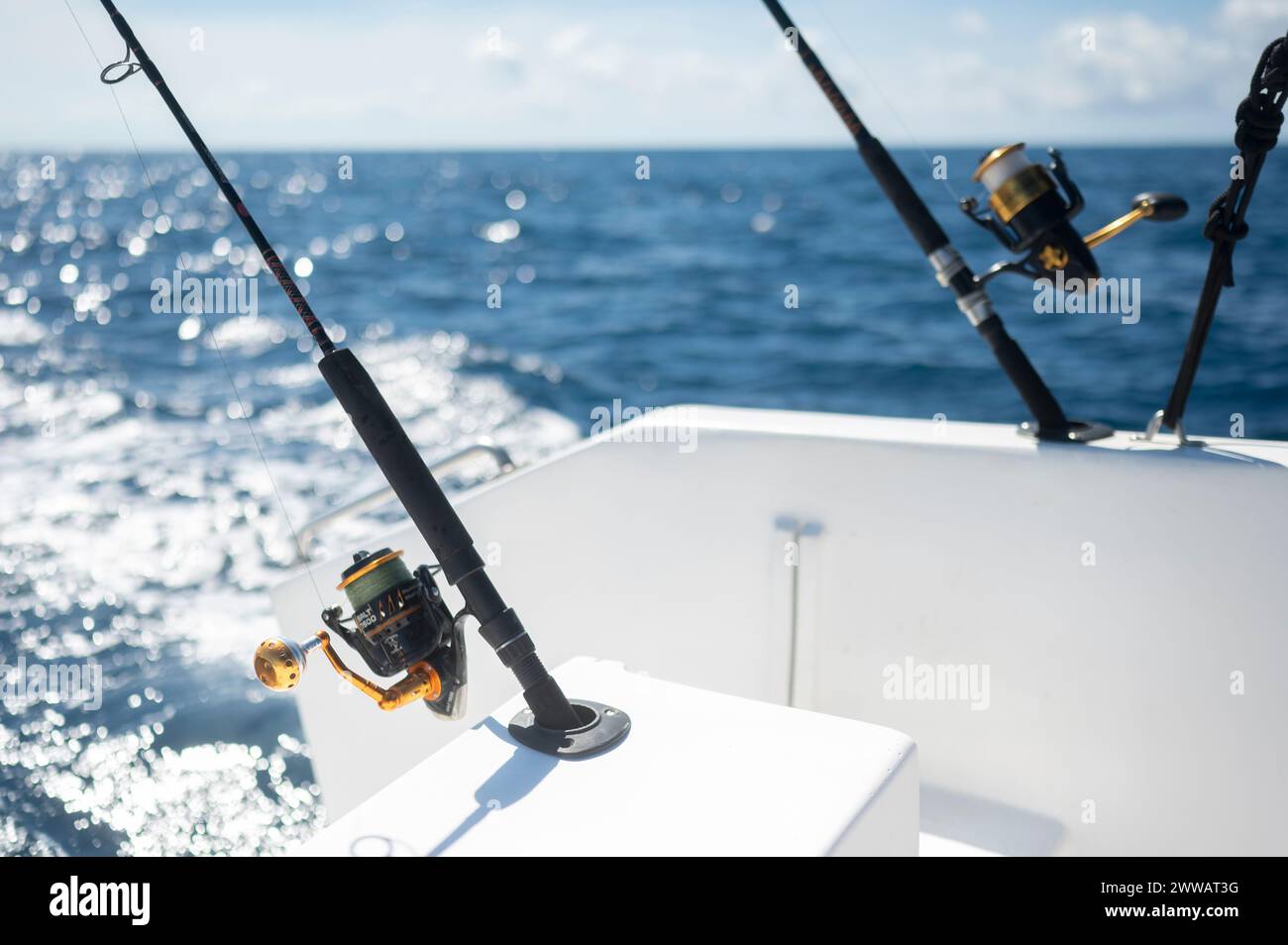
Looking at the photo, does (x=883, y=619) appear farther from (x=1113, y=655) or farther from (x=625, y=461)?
(x=625, y=461)

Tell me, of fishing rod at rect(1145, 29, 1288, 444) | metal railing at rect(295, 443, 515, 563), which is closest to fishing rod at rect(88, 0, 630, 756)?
metal railing at rect(295, 443, 515, 563)

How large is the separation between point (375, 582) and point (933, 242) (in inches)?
50.9

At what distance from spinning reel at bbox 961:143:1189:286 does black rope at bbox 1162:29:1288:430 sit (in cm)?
8

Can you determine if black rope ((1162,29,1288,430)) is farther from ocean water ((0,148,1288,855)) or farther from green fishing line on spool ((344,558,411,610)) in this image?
ocean water ((0,148,1288,855))

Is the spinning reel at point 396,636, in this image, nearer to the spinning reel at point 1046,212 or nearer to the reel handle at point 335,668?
the reel handle at point 335,668

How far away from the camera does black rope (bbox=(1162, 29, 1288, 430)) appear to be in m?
1.84

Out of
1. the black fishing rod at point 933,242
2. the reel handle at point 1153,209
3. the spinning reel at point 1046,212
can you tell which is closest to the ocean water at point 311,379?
the black fishing rod at point 933,242

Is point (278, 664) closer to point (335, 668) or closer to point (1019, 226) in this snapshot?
point (335, 668)

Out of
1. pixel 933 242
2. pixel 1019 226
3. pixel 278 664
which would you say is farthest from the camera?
pixel 933 242

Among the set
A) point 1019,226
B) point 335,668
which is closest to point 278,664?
point 335,668

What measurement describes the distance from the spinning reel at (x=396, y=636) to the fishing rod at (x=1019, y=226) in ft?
3.56

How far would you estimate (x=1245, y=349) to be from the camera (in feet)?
32.0

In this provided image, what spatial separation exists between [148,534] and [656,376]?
642 centimetres

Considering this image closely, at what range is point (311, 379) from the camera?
10.6 metres
